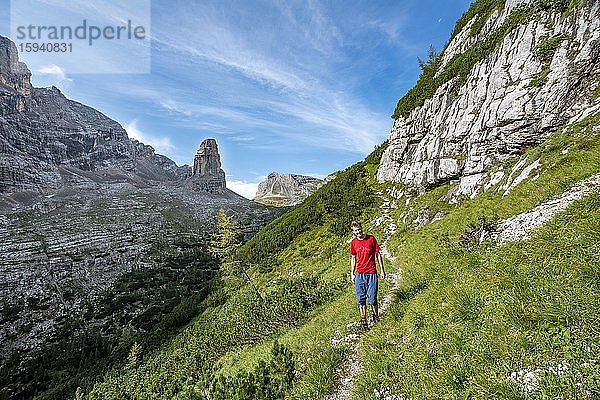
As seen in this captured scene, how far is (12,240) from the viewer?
11512cm

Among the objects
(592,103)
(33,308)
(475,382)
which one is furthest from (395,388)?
(33,308)

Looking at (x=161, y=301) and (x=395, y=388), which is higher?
(x=395, y=388)

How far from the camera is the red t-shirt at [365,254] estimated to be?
9.49 metres

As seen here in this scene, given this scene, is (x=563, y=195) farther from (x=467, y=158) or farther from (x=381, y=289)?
(x=467, y=158)

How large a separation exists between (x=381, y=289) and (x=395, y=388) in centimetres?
698

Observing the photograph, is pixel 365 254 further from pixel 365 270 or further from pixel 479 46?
pixel 479 46

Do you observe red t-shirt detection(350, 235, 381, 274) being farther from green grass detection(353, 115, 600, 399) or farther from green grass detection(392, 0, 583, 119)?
green grass detection(392, 0, 583, 119)

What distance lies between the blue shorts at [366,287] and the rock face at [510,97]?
16873 mm

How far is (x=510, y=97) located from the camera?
24.3m


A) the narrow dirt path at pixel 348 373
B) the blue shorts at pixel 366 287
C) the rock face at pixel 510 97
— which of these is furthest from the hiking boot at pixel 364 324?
the rock face at pixel 510 97

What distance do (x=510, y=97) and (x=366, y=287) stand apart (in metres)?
23.4

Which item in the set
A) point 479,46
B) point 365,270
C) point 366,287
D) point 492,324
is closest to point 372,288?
point 366,287

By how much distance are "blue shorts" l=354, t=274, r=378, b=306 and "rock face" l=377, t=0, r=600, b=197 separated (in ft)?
55.4

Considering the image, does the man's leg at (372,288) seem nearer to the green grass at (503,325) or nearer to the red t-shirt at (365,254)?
the red t-shirt at (365,254)
